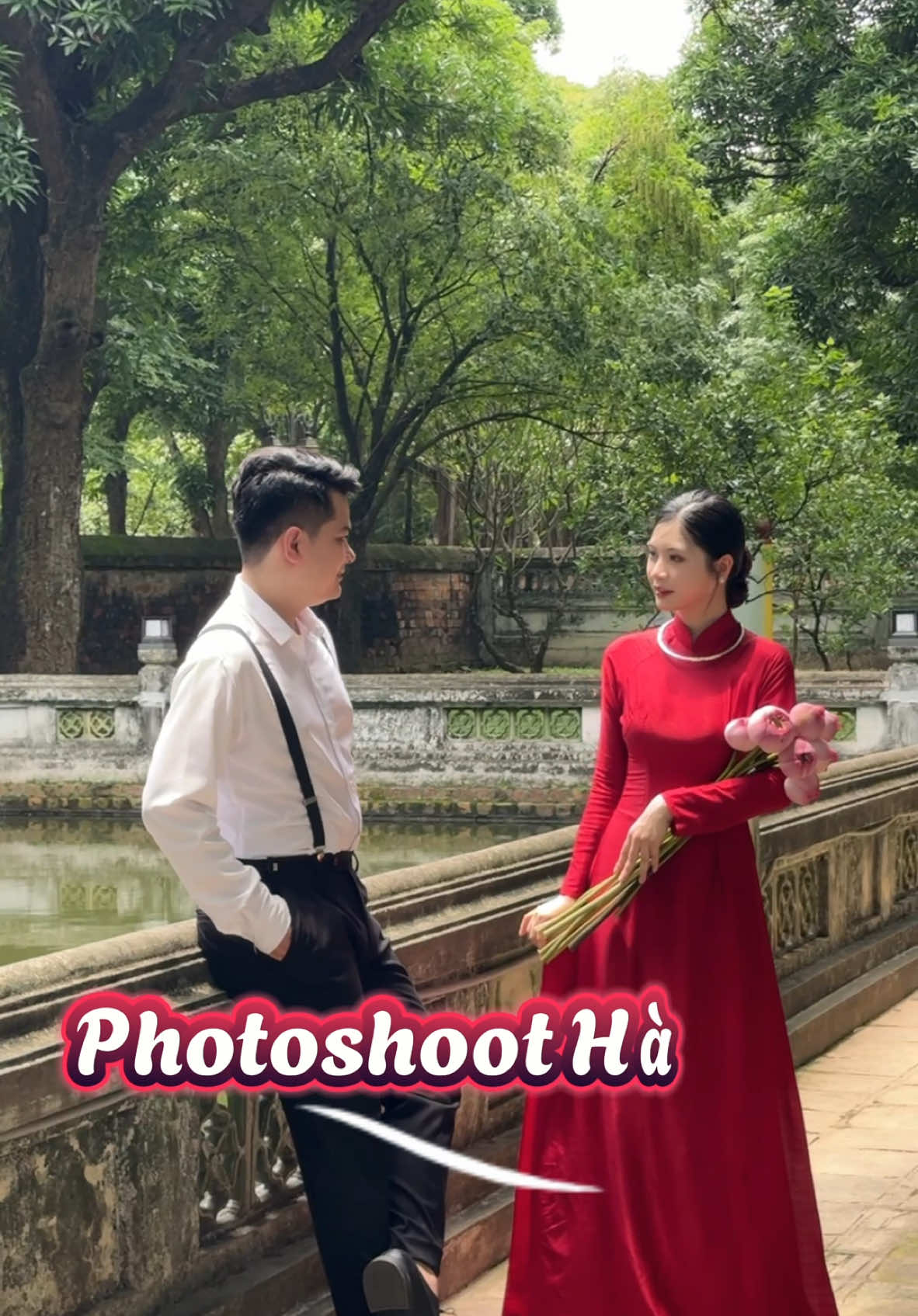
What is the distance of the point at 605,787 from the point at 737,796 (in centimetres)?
27

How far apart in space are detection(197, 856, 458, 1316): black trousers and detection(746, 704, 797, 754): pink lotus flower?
83 cm

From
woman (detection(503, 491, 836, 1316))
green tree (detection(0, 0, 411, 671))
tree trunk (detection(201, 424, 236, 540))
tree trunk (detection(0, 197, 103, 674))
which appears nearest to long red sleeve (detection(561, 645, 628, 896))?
woman (detection(503, 491, 836, 1316))

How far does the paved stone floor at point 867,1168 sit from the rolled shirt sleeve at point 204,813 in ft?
5.23

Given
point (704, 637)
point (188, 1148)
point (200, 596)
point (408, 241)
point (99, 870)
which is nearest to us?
point (188, 1148)

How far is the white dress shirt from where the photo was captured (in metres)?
2.67

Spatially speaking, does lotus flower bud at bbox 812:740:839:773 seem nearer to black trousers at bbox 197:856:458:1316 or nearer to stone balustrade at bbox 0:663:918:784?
black trousers at bbox 197:856:458:1316

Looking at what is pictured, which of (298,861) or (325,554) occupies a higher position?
(325,554)

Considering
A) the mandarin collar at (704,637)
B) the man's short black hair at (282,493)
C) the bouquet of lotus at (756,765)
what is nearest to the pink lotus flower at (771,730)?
the bouquet of lotus at (756,765)

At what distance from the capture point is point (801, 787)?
345cm

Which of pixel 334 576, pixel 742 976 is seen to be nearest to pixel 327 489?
pixel 334 576

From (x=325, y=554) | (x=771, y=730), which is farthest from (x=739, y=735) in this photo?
(x=325, y=554)

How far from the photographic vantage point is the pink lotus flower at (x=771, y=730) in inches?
132

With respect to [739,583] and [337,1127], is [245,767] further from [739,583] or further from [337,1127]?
[739,583]

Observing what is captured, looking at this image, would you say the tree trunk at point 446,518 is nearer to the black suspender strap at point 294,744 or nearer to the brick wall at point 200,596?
the brick wall at point 200,596
